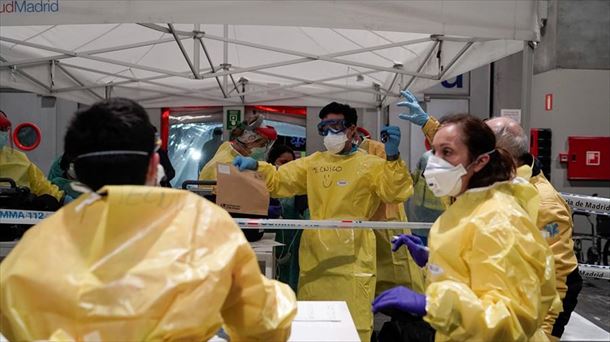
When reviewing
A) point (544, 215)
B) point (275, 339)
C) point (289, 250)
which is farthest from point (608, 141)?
point (275, 339)

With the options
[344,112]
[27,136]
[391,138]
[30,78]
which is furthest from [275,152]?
[27,136]

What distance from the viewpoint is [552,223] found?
2404mm

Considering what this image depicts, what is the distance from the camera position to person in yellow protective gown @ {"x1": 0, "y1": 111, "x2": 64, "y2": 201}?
4004 millimetres

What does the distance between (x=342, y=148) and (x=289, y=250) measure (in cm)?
119

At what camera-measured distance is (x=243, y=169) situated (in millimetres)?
3242

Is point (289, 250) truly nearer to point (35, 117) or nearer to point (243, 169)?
point (243, 169)

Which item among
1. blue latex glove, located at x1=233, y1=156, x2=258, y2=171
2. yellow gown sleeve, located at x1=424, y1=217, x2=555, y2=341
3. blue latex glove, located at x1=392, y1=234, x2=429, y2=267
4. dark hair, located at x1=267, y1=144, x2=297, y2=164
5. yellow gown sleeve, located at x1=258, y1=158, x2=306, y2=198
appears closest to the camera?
yellow gown sleeve, located at x1=424, y1=217, x2=555, y2=341

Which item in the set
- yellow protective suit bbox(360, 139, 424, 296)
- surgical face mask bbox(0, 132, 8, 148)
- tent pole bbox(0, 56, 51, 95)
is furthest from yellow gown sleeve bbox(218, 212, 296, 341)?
tent pole bbox(0, 56, 51, 95)

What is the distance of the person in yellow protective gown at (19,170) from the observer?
158 inches

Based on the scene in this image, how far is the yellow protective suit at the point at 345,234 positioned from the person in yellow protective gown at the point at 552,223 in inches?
30.0

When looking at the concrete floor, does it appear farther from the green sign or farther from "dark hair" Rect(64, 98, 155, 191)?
"dark hair" Rect(64, 98, 155, 191)

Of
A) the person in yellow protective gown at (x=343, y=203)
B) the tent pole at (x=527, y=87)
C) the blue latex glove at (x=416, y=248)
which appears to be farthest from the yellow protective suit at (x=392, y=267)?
the blue latex glove at (x=416, y=248)

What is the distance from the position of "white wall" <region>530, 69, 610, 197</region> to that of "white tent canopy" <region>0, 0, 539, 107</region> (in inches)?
130

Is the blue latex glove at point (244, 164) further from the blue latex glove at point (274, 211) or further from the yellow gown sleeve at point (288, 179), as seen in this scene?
the blue latex glove at point (274, 211)
